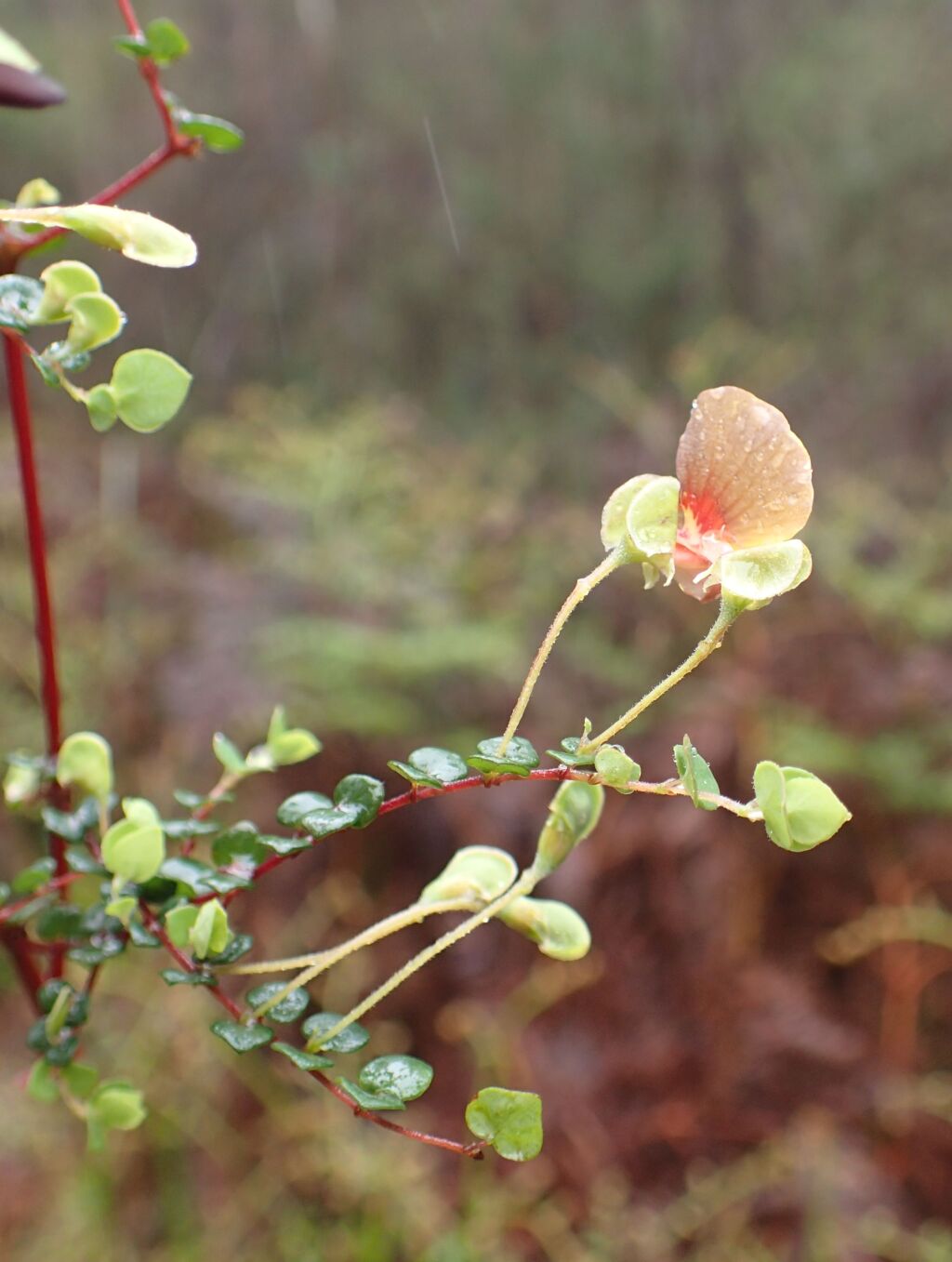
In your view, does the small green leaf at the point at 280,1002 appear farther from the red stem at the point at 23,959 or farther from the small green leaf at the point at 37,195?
the small green leaf at the point at 37,195

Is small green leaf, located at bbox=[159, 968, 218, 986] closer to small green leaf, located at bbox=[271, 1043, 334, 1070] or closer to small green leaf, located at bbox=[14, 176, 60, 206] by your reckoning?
small green leaf, located at bbox=[271, 1043, 334, 1070]

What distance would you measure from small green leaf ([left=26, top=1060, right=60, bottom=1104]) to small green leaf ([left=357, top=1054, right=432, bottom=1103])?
8cm

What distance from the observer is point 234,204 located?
10.4 feet

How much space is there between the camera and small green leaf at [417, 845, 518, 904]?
0.20 meters

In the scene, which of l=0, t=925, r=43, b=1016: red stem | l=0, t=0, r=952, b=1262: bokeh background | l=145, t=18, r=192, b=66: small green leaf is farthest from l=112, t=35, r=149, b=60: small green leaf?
l=0, t=0, r=952, b=1262: bokeh background

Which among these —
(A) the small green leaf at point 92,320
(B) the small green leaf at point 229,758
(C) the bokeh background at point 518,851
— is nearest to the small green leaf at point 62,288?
(A) the small green leaf at point 92,320

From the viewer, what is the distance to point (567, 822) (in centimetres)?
19

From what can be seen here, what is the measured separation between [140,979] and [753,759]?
0.62 m

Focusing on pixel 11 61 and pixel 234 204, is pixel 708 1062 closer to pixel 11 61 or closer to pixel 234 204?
pixel 11 61

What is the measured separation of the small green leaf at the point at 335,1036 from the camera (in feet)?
0.58

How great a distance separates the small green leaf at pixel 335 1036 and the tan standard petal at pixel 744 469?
4.3 inches

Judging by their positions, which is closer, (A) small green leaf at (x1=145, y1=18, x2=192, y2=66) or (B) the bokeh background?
(A) small green leaf at (x1=145, y1=18, x2=192, y2=66)

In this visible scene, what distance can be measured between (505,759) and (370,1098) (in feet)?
0.20

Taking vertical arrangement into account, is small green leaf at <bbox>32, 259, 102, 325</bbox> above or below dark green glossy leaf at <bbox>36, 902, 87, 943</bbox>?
above
